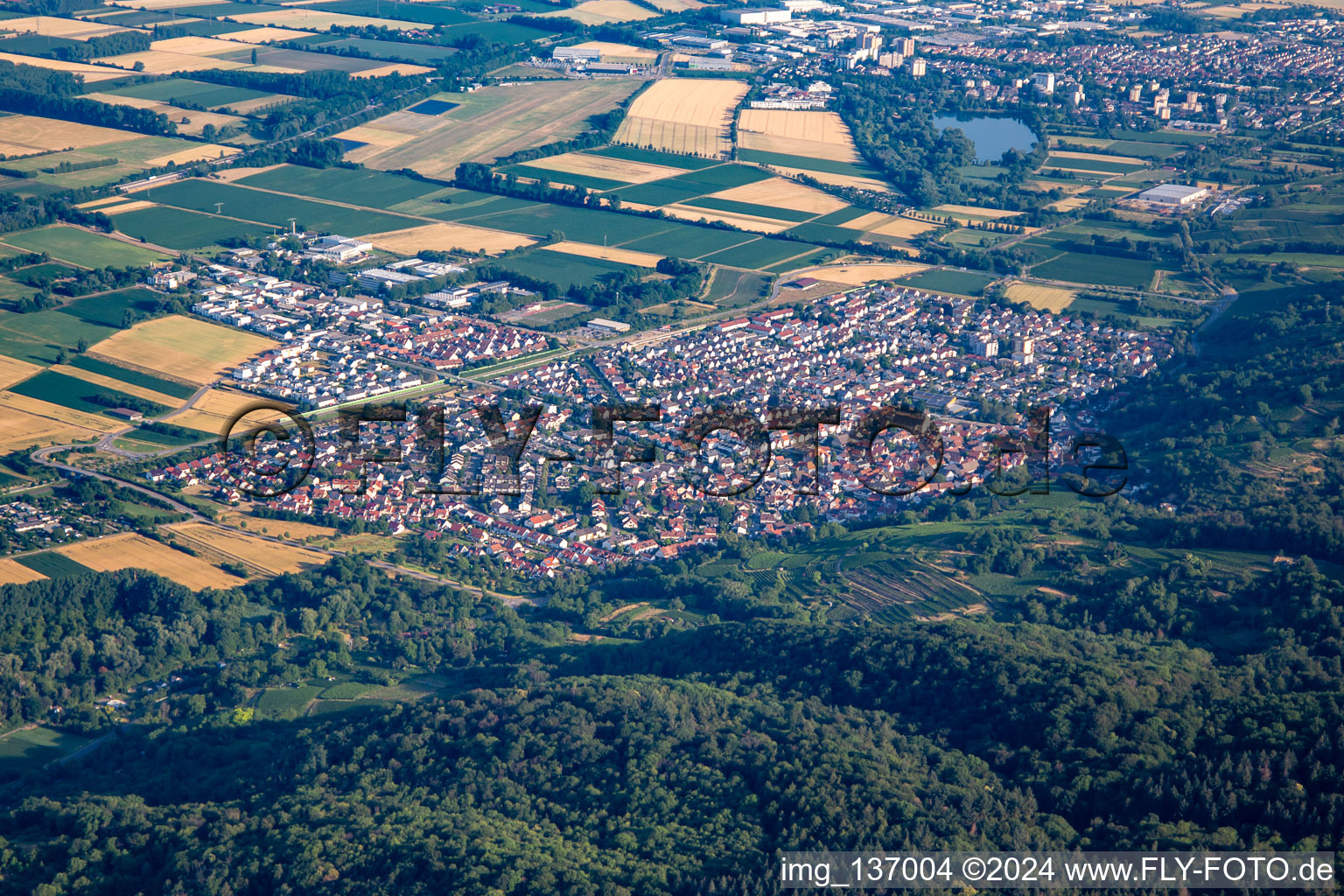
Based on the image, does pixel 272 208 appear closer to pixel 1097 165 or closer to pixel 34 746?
pixel 34 746

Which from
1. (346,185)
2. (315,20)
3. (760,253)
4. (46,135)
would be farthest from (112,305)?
(315,20)

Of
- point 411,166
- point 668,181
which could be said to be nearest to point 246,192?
point 411,166

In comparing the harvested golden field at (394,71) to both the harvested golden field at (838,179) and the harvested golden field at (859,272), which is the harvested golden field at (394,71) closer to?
the harvested golden field at (838,179)

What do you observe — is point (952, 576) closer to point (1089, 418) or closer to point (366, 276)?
point (1089, 418)

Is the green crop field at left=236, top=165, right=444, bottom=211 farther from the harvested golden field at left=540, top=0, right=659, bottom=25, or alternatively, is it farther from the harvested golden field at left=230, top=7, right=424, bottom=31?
the harvested golden field at left=540, top=0, right=659, bottom=25

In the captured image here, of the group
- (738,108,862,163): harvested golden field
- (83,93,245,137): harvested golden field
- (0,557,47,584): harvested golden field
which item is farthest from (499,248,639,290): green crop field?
(0,557,47,584): harvested golden field

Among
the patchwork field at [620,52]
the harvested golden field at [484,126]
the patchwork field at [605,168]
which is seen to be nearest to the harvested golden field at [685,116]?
the harvested golden field at [484,126]
